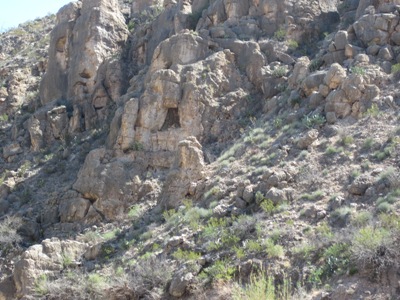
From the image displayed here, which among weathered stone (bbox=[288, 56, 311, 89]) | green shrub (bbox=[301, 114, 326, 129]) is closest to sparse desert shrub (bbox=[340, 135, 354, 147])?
green shrub (bbox=[301, 114, 326, 129])

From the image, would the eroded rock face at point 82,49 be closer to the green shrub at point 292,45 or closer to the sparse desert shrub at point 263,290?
the green shrub at point 292,45

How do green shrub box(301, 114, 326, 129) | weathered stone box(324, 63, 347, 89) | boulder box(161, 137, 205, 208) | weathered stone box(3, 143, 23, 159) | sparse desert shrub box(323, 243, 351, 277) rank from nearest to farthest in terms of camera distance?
sparse desert shrub box(323, 243, 351, 277)
boulder box(161, 137, 205, 208)
green shrub box(301, 114, 326, 129)
weathered stone box(324, 63, 347, 89)
weathered stone box(3, 143, 23, 159)

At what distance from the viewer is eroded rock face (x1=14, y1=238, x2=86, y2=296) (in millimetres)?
13961

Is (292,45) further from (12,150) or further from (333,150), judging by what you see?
(12,150)

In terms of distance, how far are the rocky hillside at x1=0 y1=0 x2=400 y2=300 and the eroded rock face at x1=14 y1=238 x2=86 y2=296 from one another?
0.12ft

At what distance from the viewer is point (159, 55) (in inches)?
796

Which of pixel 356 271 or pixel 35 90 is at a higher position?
Answer: pixel 35 90

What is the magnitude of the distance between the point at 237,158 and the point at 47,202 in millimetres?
6500

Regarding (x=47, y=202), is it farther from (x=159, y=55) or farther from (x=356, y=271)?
(x=356, y=271)

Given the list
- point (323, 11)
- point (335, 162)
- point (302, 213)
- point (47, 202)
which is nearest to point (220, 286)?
point (302, 213)

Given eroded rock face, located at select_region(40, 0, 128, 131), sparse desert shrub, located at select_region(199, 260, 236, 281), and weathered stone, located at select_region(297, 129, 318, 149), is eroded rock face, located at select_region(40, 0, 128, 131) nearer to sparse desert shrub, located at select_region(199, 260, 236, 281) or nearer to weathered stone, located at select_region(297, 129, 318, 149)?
weathered stone, located at select_region(297, 129, 318, 149)

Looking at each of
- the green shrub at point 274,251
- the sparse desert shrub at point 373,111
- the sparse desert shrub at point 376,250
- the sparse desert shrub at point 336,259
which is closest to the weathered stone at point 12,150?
the sparse desert shrub at point 373,111

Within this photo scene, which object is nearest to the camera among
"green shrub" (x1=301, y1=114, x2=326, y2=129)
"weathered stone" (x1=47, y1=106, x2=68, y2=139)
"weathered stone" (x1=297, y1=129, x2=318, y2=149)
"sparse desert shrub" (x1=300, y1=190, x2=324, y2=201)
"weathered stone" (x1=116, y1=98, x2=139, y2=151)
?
"sparse desert shrub" (x1=300, y1=190, x2=324, y2=201)

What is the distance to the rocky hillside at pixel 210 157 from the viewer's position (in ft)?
38.1
